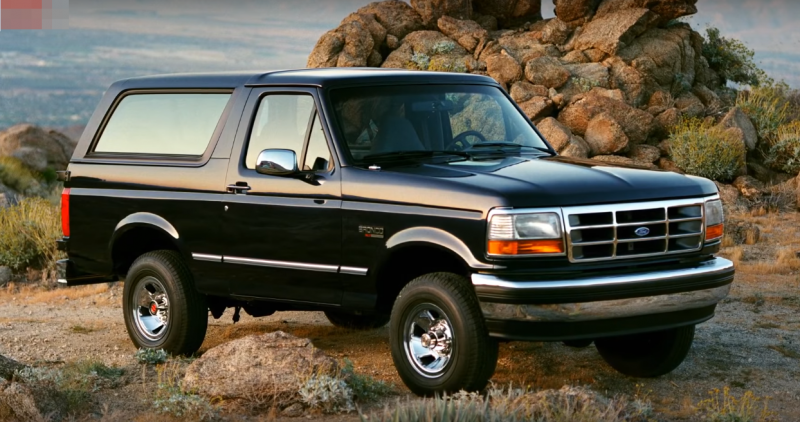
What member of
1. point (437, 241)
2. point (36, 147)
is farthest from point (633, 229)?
point (36, 147)

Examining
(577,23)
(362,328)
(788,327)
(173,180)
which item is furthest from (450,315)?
(577,23)

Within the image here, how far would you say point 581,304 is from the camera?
6227mm

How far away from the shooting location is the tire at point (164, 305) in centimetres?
823

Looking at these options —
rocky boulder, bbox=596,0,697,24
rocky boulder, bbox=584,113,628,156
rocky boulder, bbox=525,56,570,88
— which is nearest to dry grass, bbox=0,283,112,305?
rocky boulder, bbox=584,113,628,156

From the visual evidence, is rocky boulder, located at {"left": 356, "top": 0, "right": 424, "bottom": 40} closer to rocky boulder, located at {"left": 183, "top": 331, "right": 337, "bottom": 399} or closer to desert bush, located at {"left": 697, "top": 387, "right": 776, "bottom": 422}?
rocky boulder, located at {"left": 183, "top": 331, "right": 337, "bottom": 399}

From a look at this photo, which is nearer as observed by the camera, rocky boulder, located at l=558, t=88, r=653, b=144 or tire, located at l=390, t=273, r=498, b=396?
tire, located at l=390, t=273, r=498, b=396

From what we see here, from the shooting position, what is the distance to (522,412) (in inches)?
227

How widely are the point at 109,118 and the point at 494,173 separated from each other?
3659mm

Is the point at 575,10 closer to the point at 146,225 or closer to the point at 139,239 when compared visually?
the point at 139,239

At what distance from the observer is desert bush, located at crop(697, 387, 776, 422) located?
6316 millimetres

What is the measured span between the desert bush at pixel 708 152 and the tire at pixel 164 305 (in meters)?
13.5

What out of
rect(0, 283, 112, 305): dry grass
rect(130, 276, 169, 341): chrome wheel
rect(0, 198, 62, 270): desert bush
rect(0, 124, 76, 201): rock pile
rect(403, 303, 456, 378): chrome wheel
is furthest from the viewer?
rect(0, 124, 76, 201): rock pile

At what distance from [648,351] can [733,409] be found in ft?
4.11

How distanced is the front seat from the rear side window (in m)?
1.35
